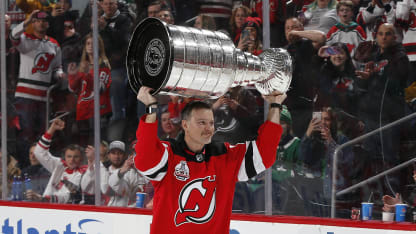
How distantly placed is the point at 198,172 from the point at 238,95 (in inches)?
56.5

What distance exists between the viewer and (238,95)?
12.6 feet

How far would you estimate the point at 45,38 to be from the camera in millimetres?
4906

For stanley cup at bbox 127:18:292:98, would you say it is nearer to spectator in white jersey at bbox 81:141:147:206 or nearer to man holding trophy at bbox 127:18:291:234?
man holding trophy at bbox 127:18:291:234

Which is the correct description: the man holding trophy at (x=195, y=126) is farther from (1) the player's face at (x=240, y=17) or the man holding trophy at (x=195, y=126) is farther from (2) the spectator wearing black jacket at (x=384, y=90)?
(1) the player's face at (x=240, y=17)

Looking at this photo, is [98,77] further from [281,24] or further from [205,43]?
[205,43]

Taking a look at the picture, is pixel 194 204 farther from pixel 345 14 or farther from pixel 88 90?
pixel 88 90

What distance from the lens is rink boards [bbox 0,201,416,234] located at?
322 centimetres

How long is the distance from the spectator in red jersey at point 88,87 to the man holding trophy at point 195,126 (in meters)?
2.06

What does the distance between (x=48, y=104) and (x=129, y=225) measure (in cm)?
141

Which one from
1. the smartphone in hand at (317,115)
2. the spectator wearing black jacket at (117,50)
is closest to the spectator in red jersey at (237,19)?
the smartphone in hand at (317,115)

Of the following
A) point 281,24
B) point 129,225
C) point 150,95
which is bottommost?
point 129,225

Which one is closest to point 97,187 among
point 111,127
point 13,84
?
point 111,127

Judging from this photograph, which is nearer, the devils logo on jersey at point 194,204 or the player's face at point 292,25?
the devils logo on jersey at point 194,204

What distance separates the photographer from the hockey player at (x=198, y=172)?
2430mm
